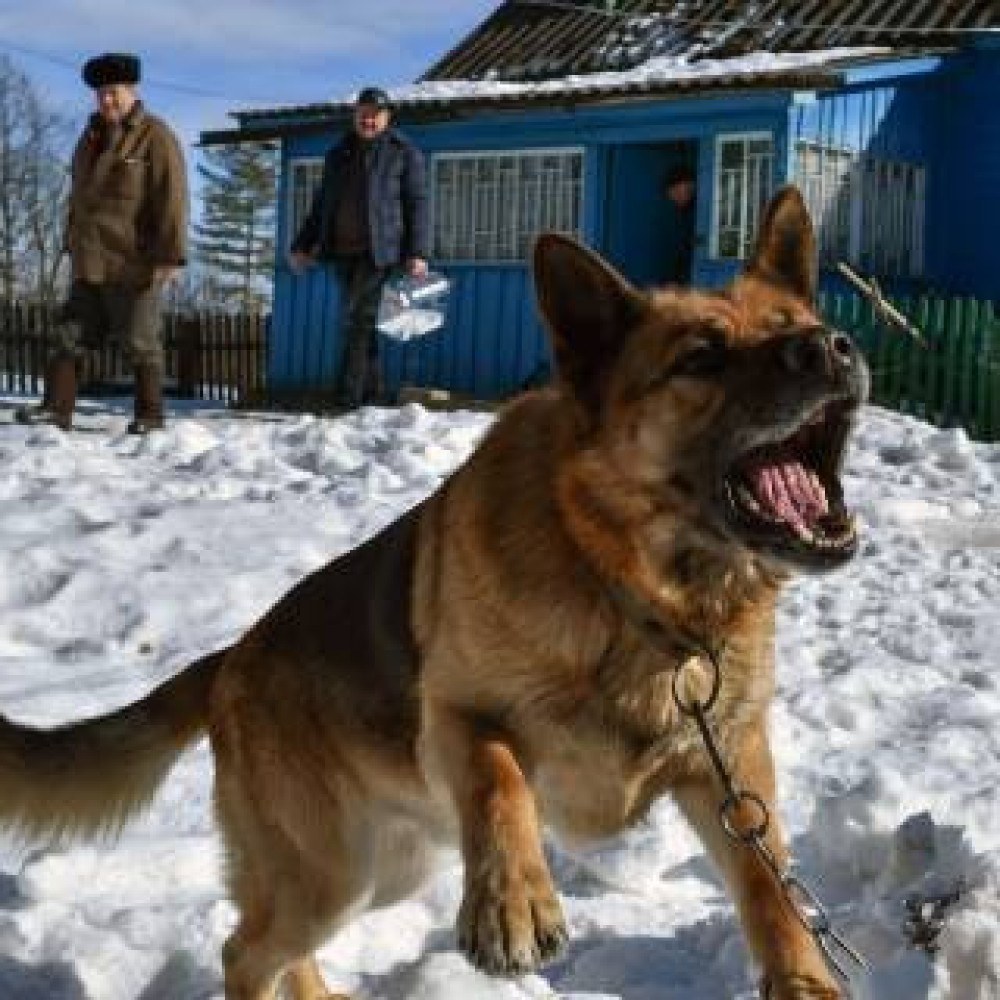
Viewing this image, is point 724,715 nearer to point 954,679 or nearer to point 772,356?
point 772,356

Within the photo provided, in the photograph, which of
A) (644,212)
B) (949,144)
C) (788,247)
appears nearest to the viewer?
(788,247)

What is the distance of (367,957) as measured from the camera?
418 cm

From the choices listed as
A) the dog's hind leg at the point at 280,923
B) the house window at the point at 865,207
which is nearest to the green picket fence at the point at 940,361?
the house window at the point at 865,207

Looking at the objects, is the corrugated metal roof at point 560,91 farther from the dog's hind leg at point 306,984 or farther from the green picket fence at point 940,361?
the dog's hind leg at point 306,984

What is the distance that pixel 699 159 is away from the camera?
1620 centimetres

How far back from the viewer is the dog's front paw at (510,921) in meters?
2.85

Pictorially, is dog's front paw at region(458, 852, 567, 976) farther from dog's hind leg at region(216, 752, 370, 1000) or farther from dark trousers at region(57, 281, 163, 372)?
dark trousers at region(57, 281, 163, 372)

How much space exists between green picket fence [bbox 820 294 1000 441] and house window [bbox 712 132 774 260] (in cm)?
165

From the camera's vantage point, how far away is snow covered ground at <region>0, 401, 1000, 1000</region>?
154 inches

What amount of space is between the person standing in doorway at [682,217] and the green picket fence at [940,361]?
175 centimetres

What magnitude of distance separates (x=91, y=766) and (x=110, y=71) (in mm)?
7320

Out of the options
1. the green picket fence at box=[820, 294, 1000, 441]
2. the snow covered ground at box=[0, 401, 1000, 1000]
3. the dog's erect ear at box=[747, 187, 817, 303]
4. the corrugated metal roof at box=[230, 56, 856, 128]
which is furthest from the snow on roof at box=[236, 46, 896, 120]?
the dog's erect ear at box=[747, 187, 817, 303]

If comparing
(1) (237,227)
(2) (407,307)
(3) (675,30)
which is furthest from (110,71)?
(1) (237,227)

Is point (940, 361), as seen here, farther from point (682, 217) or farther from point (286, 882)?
point (286, 882)
